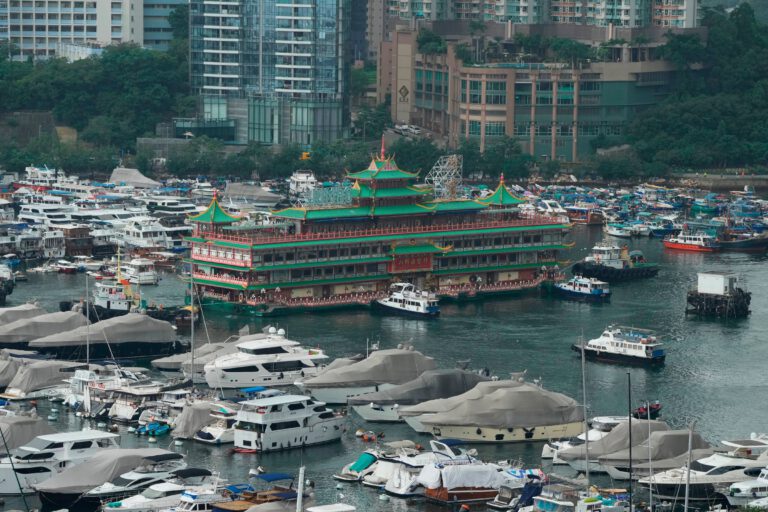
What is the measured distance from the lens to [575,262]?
9369 cm

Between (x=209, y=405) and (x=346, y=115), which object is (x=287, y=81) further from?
(x=209, y=405)

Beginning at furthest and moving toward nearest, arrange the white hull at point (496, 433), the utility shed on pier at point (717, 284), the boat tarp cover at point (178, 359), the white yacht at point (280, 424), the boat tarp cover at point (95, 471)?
the utility shed on pier at point (717, 284), the boat tarp cover at point (178, 359), the white hull at point (496, 433), the white yacht at point (280, 424), the boat tarp cover at point (95, 471)

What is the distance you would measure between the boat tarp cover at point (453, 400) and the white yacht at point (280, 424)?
260 cm

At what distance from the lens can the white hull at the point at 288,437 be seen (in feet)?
191

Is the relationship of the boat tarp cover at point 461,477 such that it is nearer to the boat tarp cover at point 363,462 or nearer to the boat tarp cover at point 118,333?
the boat tarp cover at point 363,462

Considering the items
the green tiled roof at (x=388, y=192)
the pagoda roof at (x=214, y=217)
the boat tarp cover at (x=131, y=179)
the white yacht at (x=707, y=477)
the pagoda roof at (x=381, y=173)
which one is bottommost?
the white yacht at (x=707, y=477)

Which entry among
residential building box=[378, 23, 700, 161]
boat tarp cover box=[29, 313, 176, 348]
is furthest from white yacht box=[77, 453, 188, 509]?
residential building box=[378, 23, 700, 161]

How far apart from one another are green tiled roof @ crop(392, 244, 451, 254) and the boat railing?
68 centimetres

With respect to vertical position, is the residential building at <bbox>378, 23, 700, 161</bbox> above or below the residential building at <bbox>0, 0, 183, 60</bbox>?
below

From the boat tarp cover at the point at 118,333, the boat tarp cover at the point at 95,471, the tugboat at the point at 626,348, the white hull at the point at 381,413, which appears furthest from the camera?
the tugboat at the point at 626,348

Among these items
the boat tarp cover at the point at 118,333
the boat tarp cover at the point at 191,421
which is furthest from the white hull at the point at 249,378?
the boat tarp cover at the point at 191,421

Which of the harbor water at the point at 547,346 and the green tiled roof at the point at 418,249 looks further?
the green tiled roof at the point at 418,249

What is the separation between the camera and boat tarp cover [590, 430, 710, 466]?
180 feet

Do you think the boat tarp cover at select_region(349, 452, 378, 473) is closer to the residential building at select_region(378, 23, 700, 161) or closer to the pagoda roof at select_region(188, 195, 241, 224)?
the pagoda roof at select_region(188, 195, 241, 224)
